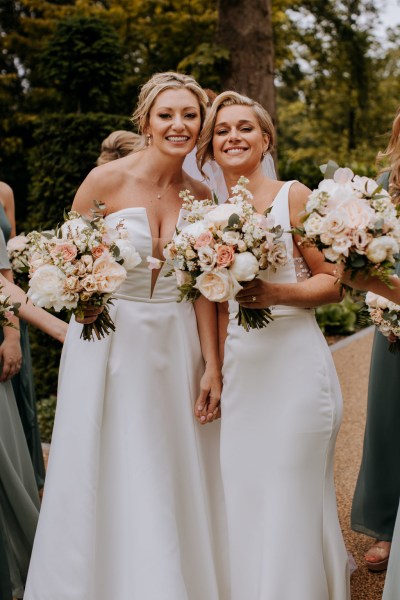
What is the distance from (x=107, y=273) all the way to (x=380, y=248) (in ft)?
3.60

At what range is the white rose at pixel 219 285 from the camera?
2.61 meters

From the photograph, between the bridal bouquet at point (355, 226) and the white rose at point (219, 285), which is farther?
the white rose at point (219, 285)

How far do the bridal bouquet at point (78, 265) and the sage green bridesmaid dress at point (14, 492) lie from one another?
0.87m

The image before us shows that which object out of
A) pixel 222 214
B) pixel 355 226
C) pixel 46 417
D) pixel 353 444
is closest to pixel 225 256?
pixel 222 214

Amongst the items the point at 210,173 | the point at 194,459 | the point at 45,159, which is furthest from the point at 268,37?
the point at 194,459

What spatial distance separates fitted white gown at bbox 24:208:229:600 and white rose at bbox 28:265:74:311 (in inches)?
22.2

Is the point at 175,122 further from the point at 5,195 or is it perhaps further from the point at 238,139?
the point at 5,195

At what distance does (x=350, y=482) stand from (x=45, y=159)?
475cm

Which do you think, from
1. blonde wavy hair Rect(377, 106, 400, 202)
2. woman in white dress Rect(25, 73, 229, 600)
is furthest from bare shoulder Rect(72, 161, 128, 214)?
blonde wavy hair Rect(377, 106, 400, 202)

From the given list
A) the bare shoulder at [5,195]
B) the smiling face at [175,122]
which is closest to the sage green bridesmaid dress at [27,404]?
the bare shoulder at [5,195]

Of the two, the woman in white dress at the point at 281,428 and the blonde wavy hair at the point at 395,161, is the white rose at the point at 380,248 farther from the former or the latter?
the blonde wavy hair at the point at 395,161

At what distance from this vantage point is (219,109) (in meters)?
3.30

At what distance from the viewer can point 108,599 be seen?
3.25 m

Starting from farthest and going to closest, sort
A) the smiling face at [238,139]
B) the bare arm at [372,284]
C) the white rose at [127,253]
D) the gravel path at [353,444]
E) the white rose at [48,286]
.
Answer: the gravel path at [353,444] < the smiling face at [238,139] < the white rose at [127,253] < the white rose at [48,286] < the bare arm at [372,284]
